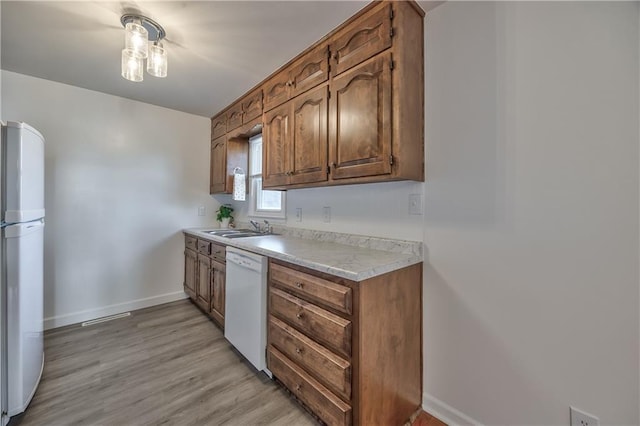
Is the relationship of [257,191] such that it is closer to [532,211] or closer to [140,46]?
[140,46]

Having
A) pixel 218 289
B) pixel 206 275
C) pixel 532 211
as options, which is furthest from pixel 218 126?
pixel 532 211

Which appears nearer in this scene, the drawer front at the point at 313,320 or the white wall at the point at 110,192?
the drawer front at the point at 313,320

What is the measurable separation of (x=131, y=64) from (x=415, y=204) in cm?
206

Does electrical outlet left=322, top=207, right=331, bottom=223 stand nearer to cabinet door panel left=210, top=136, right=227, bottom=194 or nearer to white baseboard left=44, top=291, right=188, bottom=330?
cabinet door panel left=210, top=136, right=227, bottom=194

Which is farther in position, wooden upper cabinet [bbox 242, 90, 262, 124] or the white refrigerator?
wooden upper cabinet [bbox 242, 90, 262, 124]

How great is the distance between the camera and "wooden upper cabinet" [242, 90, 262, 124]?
2.52 metres

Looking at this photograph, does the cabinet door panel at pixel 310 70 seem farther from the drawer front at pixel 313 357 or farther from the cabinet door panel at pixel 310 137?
the drawer front at pixel 313 357

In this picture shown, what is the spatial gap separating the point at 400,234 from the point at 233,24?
1.78 meters

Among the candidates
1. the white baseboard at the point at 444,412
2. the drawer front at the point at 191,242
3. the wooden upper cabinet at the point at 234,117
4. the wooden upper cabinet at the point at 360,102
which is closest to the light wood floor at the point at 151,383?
the white baseboard at the point at 444,412

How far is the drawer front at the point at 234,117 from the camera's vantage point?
2.85 meters

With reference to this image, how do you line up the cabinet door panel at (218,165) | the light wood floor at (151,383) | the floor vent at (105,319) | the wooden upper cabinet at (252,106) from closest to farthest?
the light wood floor at (151,383) → the wooden upper cabinet at (252,106) → the floor vent at (105,319) → the cabinet door panel at (218,165)

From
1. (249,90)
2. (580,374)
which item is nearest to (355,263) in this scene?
(580,374)

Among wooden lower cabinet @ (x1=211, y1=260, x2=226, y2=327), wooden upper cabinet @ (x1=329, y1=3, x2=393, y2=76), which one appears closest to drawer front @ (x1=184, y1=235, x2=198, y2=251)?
wooden lower cabinet @ (x1=211, y1=260, x2=226, y2=327)

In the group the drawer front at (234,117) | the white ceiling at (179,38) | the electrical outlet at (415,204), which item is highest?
the white ceiling at (179,38)
